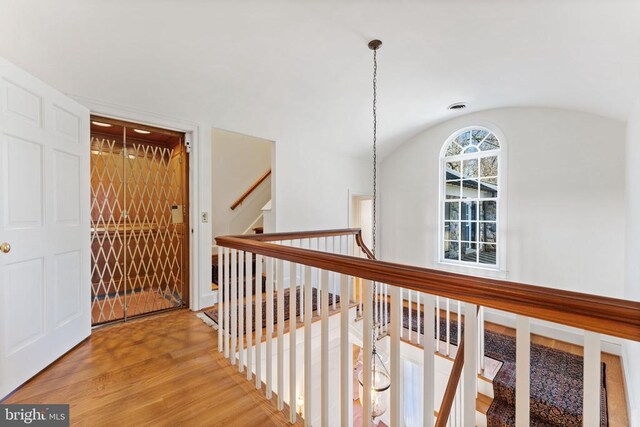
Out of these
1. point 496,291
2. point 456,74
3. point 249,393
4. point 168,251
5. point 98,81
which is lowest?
point 249,393

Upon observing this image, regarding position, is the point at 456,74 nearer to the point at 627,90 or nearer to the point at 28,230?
the point at 627,90

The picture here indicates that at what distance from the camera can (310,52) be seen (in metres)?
2.44

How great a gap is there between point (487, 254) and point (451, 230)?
0.62 metres

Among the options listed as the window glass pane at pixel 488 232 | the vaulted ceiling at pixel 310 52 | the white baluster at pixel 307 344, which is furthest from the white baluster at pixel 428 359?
the window glass pane at pixel 488 232

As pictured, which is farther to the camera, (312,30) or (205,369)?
(312,30)

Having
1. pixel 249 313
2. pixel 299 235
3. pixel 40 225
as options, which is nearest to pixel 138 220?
pixel 40 225

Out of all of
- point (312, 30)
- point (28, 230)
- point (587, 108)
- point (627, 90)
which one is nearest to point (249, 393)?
point (28, 230)

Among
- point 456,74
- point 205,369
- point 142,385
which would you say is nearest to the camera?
point 142,385

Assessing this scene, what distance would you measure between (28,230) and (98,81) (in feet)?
4.22

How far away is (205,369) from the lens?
1.99 metres

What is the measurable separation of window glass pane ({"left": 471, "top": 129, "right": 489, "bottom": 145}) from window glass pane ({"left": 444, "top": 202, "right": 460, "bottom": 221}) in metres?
0.98

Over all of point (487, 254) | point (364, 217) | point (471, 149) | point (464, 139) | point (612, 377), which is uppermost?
point (464, 139)

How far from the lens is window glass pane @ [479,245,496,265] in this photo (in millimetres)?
4090

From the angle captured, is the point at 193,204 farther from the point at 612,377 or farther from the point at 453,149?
the point at 612,377
